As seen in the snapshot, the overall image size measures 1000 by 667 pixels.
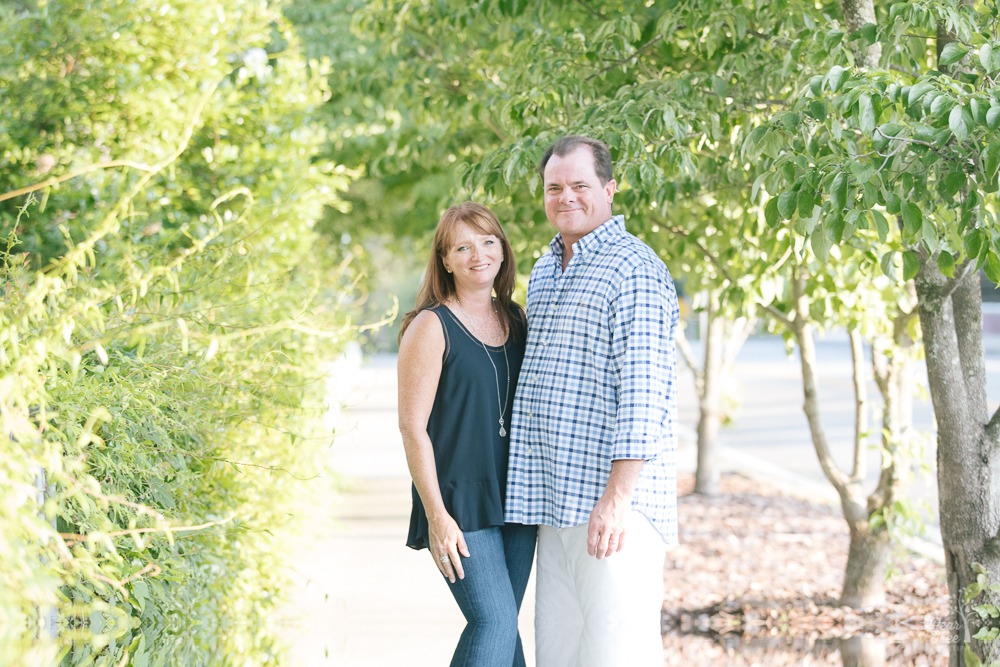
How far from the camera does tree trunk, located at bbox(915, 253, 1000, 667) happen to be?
392 centimetres

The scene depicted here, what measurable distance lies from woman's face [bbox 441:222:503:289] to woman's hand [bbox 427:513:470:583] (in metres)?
0.73

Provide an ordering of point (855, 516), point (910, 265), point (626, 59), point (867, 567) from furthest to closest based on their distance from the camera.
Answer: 1. point (855, 516)
2. point (867, 567)
3. point (626, 59)
4. point (910, 265)

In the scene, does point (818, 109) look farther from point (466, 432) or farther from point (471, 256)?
point (466, 432)

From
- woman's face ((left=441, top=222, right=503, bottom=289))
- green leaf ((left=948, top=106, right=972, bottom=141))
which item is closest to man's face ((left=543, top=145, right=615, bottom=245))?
woman's face ((left=441, top=222, right=503, bottom=289))

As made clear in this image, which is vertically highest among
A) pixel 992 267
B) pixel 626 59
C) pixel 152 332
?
pixel 626 59

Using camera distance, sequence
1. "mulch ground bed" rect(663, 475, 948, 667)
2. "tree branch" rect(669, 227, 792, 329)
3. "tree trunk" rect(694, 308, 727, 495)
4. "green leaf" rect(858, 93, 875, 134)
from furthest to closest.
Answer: "tree trunk" rect(694, 308, 727, 495), "tree branch" rect(669, 227, 792, 329), "mulch ground bed" rect(663, 475, 948, 667), "green leaf" rect(858, 93, 875, 134)

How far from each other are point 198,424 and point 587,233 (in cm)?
135

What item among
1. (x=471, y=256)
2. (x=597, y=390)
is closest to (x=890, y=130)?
(x=597, y=390)

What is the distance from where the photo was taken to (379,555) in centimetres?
704

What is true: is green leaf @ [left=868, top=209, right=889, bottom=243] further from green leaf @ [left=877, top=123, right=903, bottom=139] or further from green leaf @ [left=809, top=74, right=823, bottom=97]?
green leaf @ [left=809, top=74, right=823, bottom=97]

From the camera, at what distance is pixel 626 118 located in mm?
3869

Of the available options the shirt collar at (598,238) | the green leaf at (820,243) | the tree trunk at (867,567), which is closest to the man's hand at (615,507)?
the shirt collar at (598,238)

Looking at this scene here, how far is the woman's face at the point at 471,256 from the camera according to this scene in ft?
11.0

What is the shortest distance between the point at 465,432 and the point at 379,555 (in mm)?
3963
